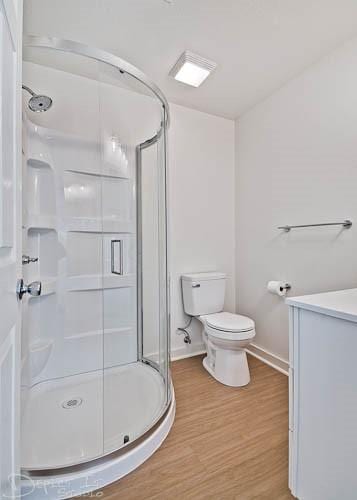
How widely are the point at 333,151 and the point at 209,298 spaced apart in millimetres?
1441

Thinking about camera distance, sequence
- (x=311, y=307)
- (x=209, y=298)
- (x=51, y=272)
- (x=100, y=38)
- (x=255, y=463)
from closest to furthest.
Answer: (x=311, y=307) < (x=255, y=463) < (x=100, y=38) < (x=51, y=272) < (x=209, y=298)

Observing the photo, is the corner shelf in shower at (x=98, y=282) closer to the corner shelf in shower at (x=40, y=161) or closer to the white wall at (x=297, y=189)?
the corner shelf in shower at (x=40, y=161)

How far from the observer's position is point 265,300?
86.1 inches

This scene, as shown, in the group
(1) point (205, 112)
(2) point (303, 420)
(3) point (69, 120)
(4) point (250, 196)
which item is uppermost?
(1) point (205, 112)

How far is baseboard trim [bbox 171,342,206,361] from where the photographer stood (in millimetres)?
2270

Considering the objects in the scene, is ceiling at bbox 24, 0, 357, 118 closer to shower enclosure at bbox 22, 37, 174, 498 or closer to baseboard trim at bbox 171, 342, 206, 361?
shower enclosure at bbox 22, 37, 174, 498

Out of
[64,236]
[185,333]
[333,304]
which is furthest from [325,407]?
[64,236]

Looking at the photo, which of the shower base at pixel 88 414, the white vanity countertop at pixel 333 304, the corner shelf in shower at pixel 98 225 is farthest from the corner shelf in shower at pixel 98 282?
the white vanity countertop at pixel 333 304

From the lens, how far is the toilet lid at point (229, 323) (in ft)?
5.82

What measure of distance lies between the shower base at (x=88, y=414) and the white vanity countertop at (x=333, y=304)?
A: 1005 mm

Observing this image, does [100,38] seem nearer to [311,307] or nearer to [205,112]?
[205,112]

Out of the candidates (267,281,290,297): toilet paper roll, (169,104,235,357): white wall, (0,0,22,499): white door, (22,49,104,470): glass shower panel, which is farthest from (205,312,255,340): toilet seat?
(0,0,22,499): white door

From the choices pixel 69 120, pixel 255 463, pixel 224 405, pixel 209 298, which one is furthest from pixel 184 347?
pixel 69 120

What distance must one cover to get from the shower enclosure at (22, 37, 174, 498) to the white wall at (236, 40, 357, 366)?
3.16ft
